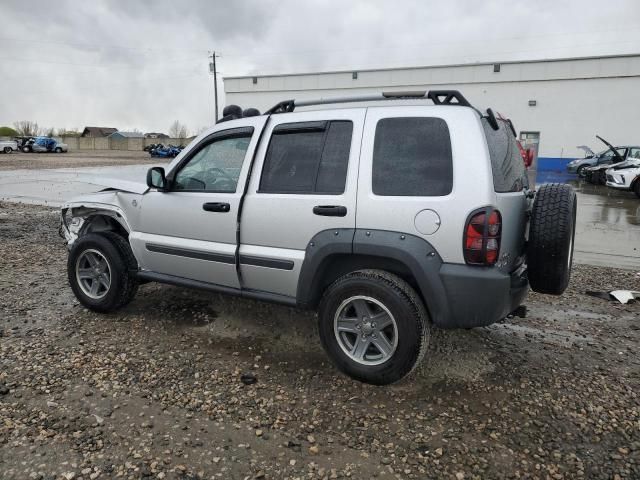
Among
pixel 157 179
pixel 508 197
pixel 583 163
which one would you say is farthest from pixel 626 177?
pixel 157 179

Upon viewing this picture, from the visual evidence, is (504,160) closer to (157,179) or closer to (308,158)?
(308,158)

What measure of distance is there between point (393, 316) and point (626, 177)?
16.3 metres

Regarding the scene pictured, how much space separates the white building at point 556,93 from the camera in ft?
93.4

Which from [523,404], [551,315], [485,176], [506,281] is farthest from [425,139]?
[551,315]

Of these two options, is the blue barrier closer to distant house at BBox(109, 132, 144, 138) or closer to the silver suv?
the silver suv

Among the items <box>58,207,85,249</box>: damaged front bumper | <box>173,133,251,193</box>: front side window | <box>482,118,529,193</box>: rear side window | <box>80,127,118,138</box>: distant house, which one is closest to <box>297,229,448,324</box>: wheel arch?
<box>482,118,529,193</box>: rear side window

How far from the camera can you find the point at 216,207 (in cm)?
383

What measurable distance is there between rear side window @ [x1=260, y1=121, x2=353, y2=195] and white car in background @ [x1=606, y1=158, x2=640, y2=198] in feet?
52.4

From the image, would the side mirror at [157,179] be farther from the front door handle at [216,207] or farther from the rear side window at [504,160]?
the rear side window at [504,160]

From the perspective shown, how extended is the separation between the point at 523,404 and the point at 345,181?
189 centimetres

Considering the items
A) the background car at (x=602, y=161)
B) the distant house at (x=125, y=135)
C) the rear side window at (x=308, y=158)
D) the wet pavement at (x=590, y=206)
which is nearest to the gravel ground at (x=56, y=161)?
the wet pavement at (x=590, y=206)

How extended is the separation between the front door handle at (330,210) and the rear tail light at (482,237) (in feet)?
2.71

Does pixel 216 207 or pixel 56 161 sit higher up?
pixel 56 161

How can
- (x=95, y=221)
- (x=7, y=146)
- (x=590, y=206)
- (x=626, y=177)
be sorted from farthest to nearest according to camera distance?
(x=7, y=146), (x=626, y=177), (x=590, y=206), (x=95, y=221)
